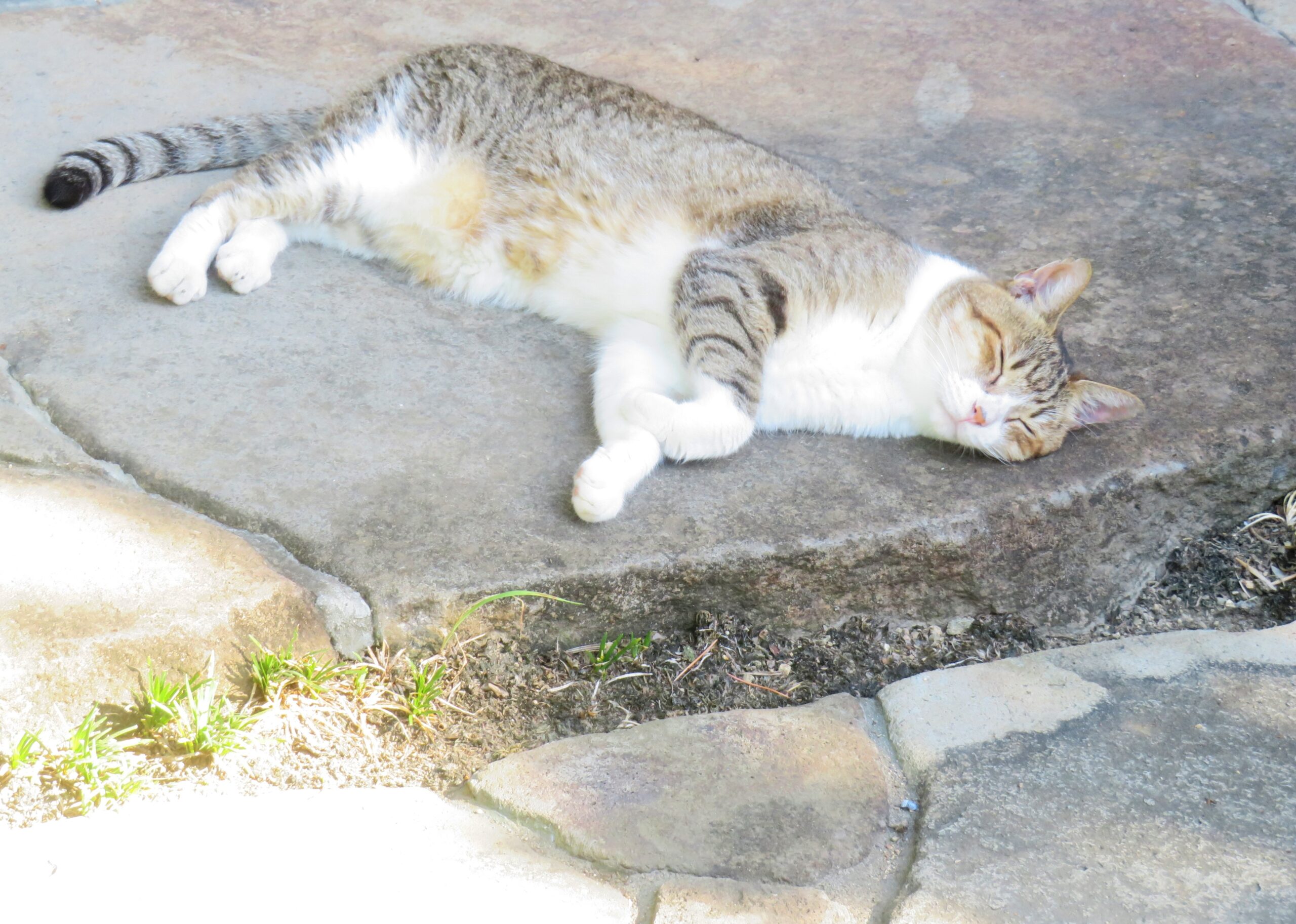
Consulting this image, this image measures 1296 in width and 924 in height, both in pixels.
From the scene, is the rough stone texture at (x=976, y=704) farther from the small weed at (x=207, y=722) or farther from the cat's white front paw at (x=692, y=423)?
the small weed at (x=207, y=722)

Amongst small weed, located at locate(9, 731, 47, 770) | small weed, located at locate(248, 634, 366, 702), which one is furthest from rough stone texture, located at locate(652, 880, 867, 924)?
small weed, located at locate(9, 731, 47, 770)

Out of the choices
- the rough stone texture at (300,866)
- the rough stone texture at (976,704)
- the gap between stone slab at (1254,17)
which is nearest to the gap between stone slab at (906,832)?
the rough stone texture at (976,704)

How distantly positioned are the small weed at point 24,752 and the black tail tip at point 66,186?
2015 millimetres

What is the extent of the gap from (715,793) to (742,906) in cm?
25

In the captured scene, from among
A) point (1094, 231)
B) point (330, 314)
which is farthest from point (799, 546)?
point (1094, 231)

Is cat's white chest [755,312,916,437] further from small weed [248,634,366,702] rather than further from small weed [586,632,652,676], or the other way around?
small weed [248,634,366,702]

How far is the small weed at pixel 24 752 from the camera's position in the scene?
1.92m

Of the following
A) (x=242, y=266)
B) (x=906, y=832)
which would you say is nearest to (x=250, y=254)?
(x=242, y=266)

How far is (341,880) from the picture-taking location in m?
1.75

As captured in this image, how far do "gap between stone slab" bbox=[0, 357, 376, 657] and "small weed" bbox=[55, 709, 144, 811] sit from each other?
1.42 feet

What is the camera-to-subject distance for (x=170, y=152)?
3662mm

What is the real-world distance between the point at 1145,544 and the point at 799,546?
986 millimetres

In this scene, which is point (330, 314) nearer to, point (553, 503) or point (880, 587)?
point (553, 503)

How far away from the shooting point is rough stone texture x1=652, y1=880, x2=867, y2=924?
176cm
